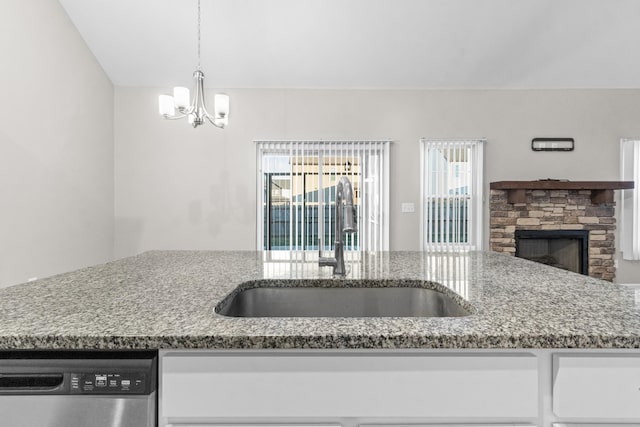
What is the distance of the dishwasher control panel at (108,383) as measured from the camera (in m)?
0.74

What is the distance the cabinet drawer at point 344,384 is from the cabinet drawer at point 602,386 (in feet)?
0.23

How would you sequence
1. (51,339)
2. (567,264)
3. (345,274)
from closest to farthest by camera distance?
→ (51,339) < (345,274) < (567,264)

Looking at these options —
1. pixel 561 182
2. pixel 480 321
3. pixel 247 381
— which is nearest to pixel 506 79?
pixel 561 182

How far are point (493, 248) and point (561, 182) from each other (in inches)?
43.5

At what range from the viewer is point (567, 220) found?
464 centimetres

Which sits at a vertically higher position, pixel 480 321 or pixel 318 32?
pixel 318 32

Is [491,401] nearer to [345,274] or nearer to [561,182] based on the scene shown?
[345,274]

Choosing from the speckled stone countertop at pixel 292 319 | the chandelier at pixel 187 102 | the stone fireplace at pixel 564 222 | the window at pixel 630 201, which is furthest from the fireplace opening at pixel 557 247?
the chandelier at pixel 187 102

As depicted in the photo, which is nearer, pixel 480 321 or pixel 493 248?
pixel 480 321

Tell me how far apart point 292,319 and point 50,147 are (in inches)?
161

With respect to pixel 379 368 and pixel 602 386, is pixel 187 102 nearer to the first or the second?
pixel 379 368

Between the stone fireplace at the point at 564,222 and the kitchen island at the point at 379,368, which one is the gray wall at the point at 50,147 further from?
the stone fireplace at the point at 564,222

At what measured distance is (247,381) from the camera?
761 mm

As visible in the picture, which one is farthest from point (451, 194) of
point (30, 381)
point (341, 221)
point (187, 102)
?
point (30, 381)
